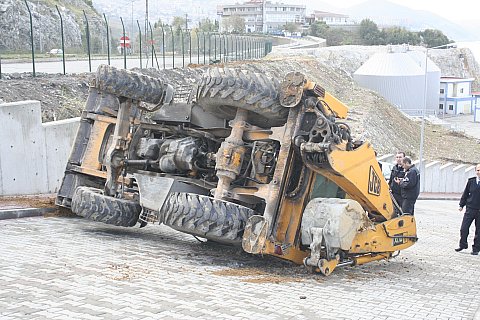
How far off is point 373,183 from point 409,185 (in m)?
2.51

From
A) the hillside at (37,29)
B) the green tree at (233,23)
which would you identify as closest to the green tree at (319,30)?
the green tree at (233,23)

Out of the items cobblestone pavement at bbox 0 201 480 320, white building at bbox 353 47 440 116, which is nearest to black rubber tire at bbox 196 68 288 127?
cobblestone pavement at bbox 0 201 480 320

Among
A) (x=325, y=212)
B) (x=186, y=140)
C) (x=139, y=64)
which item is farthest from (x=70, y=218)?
(x=139, y=64)

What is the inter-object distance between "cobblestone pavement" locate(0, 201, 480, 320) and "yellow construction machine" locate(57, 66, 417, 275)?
410mm

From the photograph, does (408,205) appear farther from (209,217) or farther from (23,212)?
(23,212)

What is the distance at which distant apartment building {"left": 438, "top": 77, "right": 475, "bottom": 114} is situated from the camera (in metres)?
85.3

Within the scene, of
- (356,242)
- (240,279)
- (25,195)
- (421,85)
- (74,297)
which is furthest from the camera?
(421,85)

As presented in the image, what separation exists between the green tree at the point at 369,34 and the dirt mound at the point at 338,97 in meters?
71.5

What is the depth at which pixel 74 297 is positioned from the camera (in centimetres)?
660

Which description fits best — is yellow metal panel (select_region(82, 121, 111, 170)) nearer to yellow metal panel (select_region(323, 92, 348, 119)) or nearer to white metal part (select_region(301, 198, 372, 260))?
yellow metal panel (select_region(323, 92, 348, 119))

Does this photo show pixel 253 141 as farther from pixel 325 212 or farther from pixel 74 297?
pixel 74 297

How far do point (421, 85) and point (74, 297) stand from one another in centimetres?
6564

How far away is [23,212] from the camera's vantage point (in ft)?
35.9

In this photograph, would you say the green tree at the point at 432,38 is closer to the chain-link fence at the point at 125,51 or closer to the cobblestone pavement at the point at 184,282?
the chain-link fence at the point at 125,51
